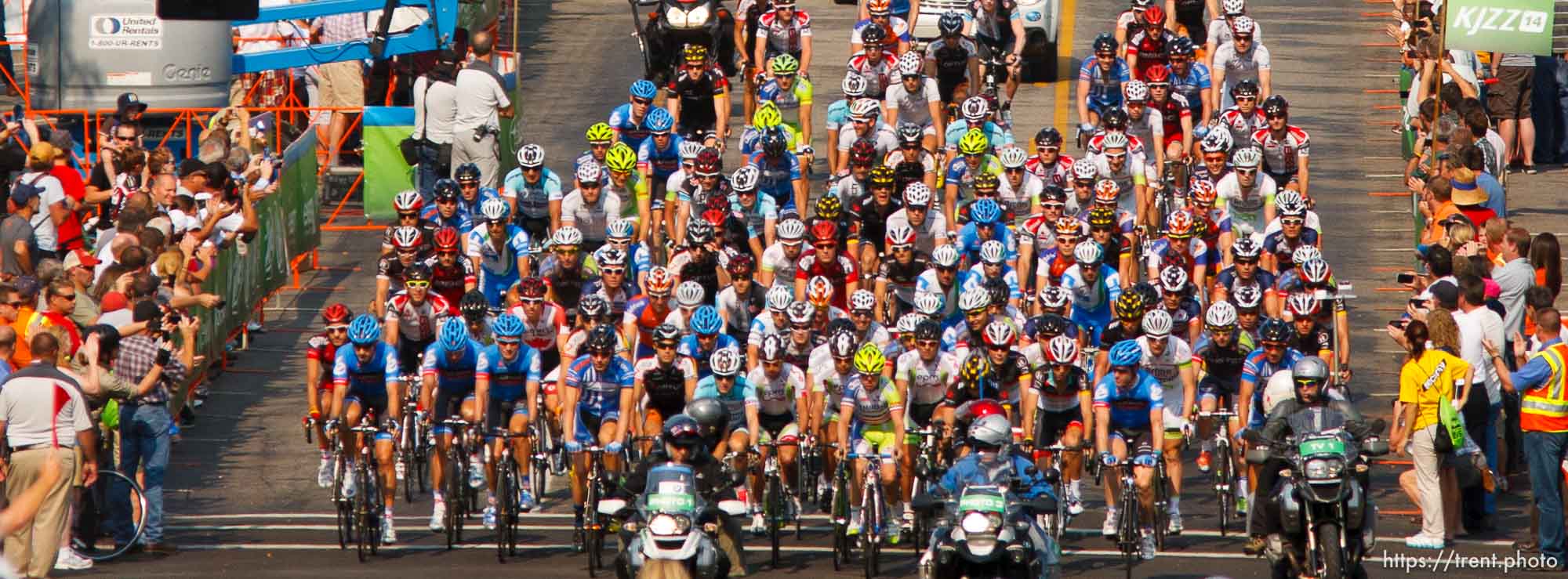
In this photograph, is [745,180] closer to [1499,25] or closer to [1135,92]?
[1135,92]

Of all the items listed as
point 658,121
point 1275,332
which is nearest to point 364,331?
point 658,121

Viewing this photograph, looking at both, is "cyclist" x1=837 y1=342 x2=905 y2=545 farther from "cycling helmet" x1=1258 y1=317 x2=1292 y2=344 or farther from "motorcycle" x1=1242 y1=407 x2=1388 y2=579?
"motorcycle" x1=1242 y1=407 x2=1388 y2=579

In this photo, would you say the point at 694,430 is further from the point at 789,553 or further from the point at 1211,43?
the point at 1211,43

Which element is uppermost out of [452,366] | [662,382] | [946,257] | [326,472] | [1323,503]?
[946,257]


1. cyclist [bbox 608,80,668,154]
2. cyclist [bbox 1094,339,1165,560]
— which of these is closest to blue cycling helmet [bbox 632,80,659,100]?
cyclist [bbox 608,80,668,154]

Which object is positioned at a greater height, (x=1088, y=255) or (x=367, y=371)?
(x=1088, y=255)

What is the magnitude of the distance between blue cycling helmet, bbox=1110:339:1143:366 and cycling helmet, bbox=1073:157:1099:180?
538 cm

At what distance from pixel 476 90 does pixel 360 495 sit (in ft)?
30.3

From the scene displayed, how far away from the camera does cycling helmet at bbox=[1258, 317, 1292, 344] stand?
73.7 feet

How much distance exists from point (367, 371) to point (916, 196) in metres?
6.01

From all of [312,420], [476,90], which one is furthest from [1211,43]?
[312,420]

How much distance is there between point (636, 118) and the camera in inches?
1149

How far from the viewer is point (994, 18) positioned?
1329 inches

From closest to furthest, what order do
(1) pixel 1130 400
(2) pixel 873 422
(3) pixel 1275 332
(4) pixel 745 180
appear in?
1. (1) pixel 1130 400
2. (2) pixel 873 422
3. (3) pixel 1275 332
4. (4) pixel 745 180
